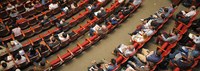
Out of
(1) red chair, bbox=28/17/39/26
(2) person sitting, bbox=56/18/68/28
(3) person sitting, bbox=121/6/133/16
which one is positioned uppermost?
(1) red chair, bbox=28/17/39/26

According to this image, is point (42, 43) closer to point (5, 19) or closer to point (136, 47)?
point (5, 19)

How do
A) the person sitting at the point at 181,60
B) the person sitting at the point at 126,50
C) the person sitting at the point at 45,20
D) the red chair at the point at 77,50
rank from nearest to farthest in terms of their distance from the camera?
the person sitting at the point at 181,60
the person sitting at the point at 126,50
the red chair at the point at 77,50
the person sitting at the point at 45,20

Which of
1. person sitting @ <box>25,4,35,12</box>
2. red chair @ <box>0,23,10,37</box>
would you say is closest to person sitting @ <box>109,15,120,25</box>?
person sitting @ <box>25,4,35,12</box>

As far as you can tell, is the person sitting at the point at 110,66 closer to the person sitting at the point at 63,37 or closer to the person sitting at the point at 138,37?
the person sitting at the point at 138,37

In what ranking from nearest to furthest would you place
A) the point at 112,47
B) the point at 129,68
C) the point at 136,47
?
1. the point at 129,68
2. the point at 136,47
3. the point at 112,47

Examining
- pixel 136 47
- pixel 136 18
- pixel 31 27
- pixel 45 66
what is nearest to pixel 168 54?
pixel 136 47

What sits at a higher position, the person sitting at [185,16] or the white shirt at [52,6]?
the white shirt at [52,6]

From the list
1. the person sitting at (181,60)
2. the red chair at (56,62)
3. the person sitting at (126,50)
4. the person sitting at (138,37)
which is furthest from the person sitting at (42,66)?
the person sitting at (181,60)

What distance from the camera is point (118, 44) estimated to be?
25.6ft

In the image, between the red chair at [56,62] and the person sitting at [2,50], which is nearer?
the red chair at [56,62]

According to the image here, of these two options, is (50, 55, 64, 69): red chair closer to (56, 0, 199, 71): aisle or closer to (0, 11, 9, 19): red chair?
(56, 0, 199, 71): aisle

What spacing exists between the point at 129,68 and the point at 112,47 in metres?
1.38

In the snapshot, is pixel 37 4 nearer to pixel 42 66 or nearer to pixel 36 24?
pixel 36 24

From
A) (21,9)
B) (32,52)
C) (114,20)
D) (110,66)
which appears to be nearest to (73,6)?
(114,20)
